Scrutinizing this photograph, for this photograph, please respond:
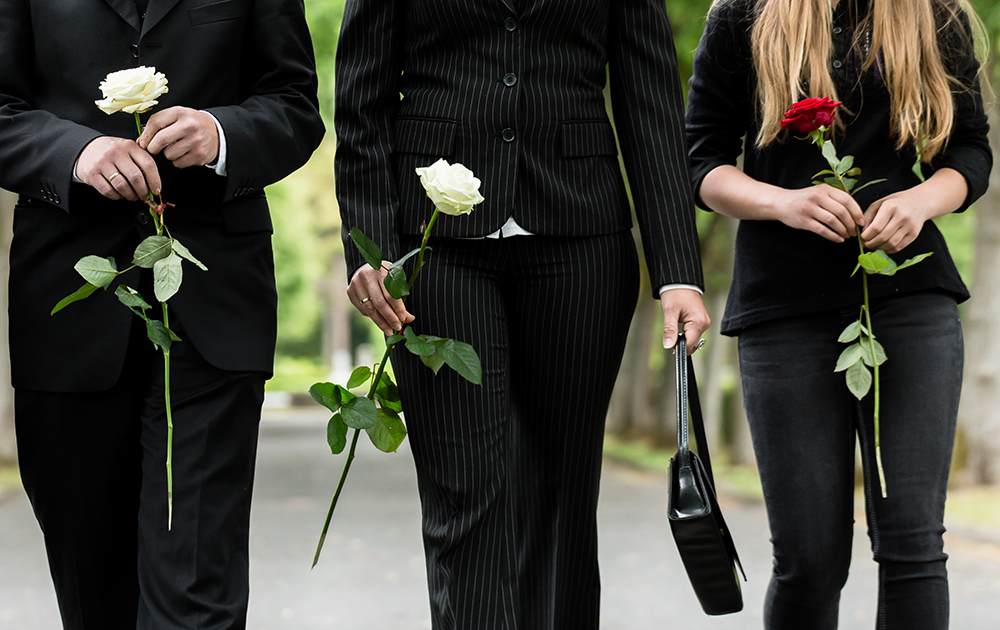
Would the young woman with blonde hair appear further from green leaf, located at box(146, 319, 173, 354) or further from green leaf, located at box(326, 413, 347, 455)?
green leaf, located at box(146, 319, 173, 354)

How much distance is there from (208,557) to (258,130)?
→ 1068 millimetres

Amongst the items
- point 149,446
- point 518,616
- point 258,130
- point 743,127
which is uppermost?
point 743,127

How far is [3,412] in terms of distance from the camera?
14.9 m

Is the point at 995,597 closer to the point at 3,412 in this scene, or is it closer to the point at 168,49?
the point at 168,49

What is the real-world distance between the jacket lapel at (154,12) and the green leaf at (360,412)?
3.46ft

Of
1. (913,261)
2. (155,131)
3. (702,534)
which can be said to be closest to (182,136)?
(155,131)

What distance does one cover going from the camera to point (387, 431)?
3.10 meters

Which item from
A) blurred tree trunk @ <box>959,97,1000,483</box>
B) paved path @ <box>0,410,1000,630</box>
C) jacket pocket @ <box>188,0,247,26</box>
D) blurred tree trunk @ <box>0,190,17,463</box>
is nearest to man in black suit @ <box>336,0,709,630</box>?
jacket pocket @ <box>188,0,247,26</box>

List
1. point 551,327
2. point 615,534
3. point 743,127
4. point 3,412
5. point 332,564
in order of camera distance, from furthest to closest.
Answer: point 3,412 < point 615,534 < point 332,564 < point 743,127 < point 551,327

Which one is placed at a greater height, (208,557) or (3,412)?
(3,412)

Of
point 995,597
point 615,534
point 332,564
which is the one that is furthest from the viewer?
point 615,534

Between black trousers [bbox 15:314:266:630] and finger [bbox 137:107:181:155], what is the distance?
0.47 meters

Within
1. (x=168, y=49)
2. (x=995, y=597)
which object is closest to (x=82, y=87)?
(x=168, y=49)

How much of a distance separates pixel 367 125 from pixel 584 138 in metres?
0.56
